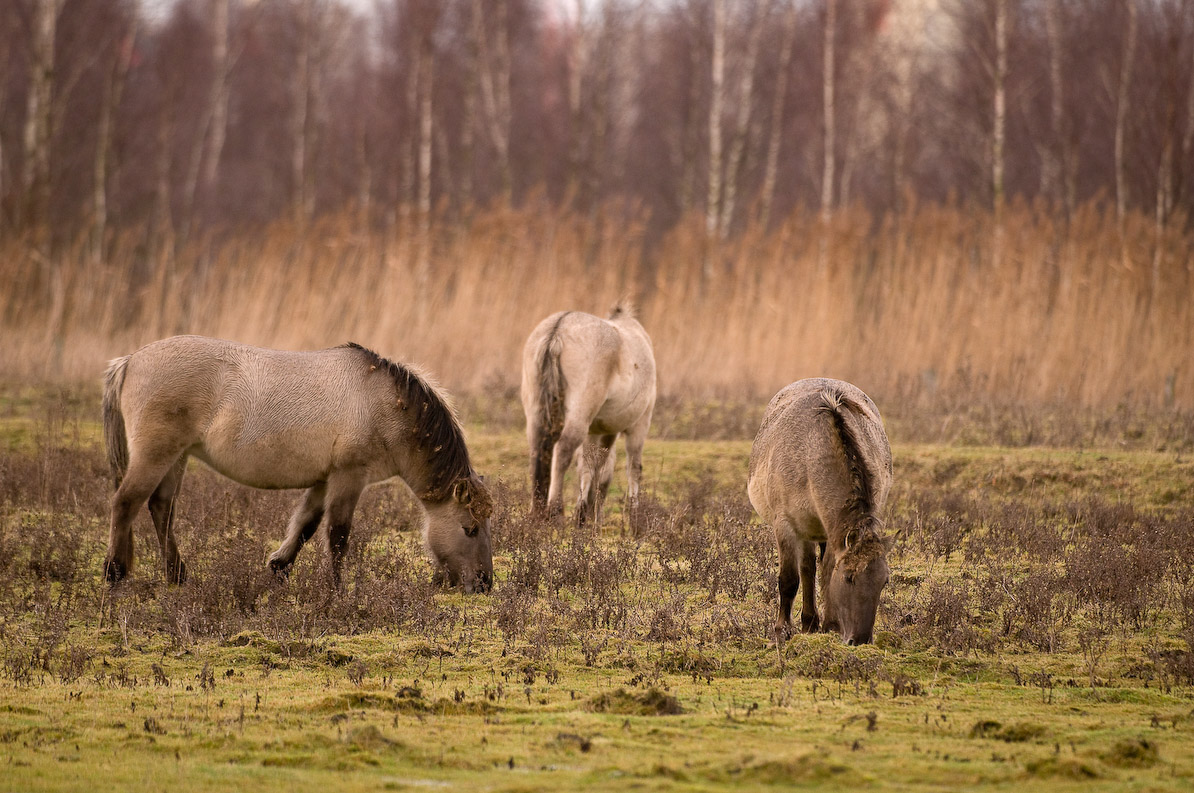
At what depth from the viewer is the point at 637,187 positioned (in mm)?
37094

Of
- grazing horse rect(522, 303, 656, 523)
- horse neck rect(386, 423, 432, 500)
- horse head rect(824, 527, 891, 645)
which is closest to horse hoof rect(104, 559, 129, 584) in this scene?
horse neck rect(386, 423, 432, 500)

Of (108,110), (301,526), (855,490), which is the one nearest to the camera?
(855,490)

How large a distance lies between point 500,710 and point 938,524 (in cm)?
468

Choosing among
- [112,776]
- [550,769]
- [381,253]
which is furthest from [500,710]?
[381,253]

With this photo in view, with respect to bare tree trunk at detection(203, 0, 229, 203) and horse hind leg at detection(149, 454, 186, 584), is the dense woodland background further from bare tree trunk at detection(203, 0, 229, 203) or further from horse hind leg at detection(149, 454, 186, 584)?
horse hind leg at detection(149, 454, 186, 584)

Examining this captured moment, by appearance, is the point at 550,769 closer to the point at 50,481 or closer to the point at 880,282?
the point at 50,481

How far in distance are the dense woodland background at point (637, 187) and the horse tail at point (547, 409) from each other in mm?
5170

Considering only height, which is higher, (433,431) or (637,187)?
(637,187)

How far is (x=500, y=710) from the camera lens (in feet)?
14.7

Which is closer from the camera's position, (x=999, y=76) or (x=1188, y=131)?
(x=999, y=76)

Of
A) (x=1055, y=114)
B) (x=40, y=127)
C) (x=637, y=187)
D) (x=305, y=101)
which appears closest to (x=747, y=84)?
(x=1055, y=114)

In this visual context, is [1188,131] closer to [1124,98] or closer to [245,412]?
[1124,98]

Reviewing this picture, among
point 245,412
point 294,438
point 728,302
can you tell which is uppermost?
point 728,302

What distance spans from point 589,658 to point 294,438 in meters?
2.35
